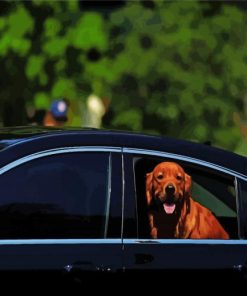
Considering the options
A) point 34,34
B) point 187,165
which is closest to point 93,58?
point 34,34

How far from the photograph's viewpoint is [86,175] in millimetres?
3297

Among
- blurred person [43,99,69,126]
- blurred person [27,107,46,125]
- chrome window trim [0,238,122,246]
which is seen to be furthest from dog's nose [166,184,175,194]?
blurred person [27,107,46,125]

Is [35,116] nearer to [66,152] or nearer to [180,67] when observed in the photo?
[180,67]

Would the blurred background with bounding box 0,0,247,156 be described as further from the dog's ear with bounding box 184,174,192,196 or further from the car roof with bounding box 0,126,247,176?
the dog's ear with bounding box 184,174,192,196

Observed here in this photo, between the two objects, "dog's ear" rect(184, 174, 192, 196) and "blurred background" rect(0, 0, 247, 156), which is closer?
"dog's ear" rect(184, 174, 192, 196)

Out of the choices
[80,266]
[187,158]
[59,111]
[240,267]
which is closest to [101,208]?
[80,266]

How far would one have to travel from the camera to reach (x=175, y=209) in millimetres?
3418

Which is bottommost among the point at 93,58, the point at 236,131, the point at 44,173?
the point at 44,173

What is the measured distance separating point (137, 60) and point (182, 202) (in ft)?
22.9

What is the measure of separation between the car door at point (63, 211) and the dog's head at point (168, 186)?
0.17m

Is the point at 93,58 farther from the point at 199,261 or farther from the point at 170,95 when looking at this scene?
the point at 199,261

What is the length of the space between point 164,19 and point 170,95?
1064mm

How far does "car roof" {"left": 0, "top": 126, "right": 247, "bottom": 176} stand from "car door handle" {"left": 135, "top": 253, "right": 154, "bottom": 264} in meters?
→ 0.49

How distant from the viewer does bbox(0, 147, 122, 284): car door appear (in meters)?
Result: 3.12
